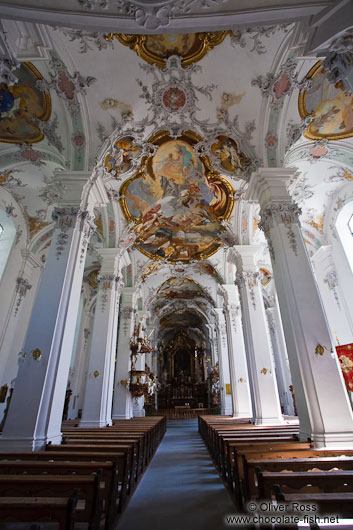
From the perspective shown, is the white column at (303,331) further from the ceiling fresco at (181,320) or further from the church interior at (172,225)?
the ceiling fresco at (181,320)

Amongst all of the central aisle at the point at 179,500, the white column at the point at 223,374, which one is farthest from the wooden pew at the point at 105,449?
the white column at the point at 223,374

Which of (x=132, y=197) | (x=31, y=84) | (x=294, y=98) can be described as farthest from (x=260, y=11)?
(x=132, y=197)

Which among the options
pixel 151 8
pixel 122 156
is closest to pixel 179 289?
pixel 122 156

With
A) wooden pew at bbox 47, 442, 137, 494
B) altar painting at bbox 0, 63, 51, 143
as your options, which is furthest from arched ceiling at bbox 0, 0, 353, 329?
wooden pew at bbox 47, 442, 137, 494

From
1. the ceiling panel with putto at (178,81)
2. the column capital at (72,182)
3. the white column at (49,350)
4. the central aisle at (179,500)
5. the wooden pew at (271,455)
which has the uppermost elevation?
the ceiling panel with putto at (178,81)

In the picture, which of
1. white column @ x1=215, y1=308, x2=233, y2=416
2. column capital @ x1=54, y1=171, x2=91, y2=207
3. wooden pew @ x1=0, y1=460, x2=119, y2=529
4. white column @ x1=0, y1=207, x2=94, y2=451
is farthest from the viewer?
white column @ x1=215, y1=308, x2=233, y2=416

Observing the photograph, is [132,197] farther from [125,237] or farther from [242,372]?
[242,372]

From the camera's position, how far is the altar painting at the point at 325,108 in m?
7.04

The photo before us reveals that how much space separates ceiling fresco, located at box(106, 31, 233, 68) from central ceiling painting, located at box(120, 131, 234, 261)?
226 centimetres

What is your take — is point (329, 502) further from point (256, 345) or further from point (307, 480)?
point (256, 345)

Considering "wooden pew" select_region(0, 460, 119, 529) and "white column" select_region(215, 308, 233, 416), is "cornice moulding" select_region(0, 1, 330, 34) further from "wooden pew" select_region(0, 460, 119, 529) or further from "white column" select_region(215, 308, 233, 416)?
"white column" select_region(215, 308, 233, 416)

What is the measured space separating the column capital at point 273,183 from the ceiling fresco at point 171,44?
329cm

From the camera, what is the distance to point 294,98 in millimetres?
7262

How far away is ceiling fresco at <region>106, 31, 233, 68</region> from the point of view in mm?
6484
